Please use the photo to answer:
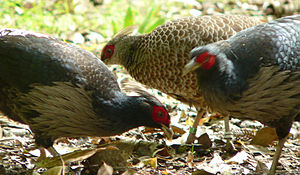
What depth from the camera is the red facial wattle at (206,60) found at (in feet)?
11.0

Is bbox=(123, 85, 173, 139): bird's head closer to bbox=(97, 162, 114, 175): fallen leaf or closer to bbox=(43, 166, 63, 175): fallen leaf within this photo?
bbox=(97, 162, 114, 175): fallen leaf

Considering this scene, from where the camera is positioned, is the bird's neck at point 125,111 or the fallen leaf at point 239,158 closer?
the bird's neck at point 125,111

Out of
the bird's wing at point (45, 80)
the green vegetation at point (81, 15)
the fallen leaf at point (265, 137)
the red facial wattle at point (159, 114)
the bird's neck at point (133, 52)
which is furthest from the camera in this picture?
the green vegetation at point (81, 15)

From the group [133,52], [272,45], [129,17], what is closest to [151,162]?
[272,45]

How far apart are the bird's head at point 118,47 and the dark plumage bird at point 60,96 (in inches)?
61.7

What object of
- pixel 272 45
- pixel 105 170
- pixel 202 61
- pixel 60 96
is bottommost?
pixel 105 170

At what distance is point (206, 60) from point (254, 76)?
1.37 ft

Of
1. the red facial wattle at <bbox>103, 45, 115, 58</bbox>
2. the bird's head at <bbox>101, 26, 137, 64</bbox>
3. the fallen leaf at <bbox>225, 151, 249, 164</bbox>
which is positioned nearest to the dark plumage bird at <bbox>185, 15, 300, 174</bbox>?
the fallen leaf at <bbox>225, 151, 249, 164</bbox>

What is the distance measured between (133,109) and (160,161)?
25.4 inches

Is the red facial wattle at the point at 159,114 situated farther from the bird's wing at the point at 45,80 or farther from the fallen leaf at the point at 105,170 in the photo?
the fallen leaf at the point at 105,170

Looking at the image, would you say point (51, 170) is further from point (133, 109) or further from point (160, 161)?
point (160, 161)

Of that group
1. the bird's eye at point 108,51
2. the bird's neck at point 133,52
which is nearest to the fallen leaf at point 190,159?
the bird's neck at point 133,52

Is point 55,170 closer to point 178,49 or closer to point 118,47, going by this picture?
point 178,49

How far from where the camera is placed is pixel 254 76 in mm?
3361
